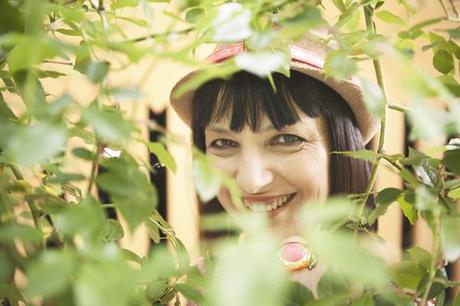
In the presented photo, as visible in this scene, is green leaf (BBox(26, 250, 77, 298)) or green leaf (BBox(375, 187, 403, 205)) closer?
green leaf (BBox(26, 250, 77, 298))

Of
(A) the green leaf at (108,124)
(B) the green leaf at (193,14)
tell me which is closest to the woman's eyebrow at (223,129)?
(B) the green leaf at (193,14)

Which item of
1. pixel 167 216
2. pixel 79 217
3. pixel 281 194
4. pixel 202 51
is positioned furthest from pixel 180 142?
pixel 167 216

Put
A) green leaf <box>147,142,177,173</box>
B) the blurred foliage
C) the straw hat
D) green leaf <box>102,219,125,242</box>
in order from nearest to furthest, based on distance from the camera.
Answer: the blurred foliage, green leaf <box>147,142,177,173</box>, green leaf <box>102,219,125,242</box>, the straw hat

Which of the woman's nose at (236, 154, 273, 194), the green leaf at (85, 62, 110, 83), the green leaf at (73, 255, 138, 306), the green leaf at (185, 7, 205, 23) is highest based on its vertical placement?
the green leaf at (85, 62, 110, 83)

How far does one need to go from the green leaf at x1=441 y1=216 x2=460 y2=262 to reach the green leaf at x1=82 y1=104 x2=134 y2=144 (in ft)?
0.71

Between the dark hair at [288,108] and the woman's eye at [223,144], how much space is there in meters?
0.03

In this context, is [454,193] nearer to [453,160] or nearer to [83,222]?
[453,160]

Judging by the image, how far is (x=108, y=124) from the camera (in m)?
0.32

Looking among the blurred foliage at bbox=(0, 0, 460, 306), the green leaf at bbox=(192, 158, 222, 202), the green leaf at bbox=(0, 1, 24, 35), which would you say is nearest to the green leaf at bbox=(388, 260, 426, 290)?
the blurred foliage at bbox=(0, 0, 460, 306)

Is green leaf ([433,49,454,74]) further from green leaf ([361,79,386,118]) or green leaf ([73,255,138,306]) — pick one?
green leaf ([73,255,138,306])

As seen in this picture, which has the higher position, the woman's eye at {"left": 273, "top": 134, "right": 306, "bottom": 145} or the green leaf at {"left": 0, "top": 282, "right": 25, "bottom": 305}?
the green leaf at {"left": 0, "top": 282, "right": 25, "bottom": 305}

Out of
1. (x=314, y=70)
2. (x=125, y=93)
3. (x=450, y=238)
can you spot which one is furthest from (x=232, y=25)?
(x=314, y=70)

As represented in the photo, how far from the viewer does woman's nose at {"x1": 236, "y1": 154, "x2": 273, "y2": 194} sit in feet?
3.41

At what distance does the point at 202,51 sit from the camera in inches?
66.2
